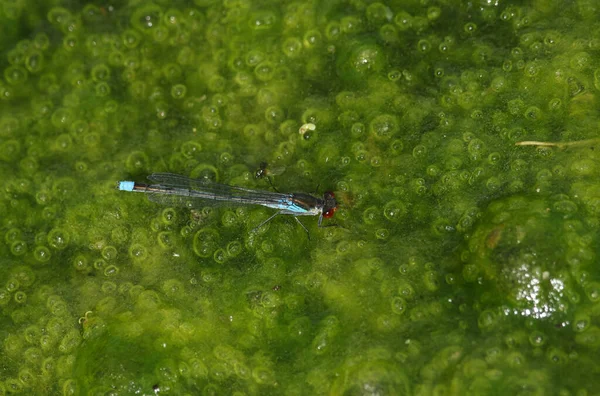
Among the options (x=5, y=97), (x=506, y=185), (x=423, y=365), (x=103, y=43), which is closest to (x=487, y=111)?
(x=506, y=185)

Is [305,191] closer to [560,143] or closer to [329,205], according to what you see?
[329,205]

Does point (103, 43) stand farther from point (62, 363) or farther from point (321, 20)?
point (62, 363)

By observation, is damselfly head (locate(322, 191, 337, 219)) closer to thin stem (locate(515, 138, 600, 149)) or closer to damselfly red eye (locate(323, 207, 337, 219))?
damselfly red eye (locate(323, 207, 337, 219))

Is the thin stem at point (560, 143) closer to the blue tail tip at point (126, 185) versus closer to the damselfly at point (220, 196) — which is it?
the damselfly at point (220, 196)

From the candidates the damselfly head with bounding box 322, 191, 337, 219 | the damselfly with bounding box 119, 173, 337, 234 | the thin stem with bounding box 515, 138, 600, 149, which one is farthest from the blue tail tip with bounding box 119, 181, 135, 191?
the thin stem with bounding box 515, 138, 600, 149

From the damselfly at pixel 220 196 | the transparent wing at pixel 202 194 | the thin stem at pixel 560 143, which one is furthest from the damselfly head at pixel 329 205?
the thin stem at pixel 560 143

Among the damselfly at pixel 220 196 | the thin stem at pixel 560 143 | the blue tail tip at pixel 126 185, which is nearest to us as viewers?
the thin stem at pixel 560 143
